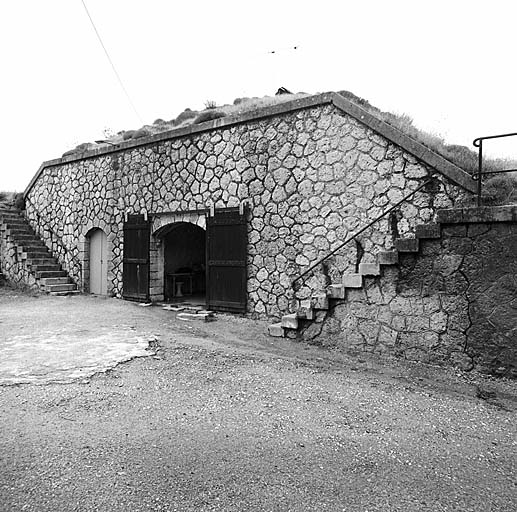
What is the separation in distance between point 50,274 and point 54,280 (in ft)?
1.35

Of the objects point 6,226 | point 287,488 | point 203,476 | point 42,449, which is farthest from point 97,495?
point 6,226

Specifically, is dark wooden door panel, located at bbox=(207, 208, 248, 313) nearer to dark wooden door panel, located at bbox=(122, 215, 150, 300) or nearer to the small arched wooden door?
dark wooden door panel, located at bbox=(122, 215, 150, 300)

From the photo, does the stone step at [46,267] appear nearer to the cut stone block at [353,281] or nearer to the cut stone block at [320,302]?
the cut stone block at [320,302]

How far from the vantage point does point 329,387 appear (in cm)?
487

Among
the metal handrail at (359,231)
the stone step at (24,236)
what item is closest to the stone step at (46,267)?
the stone step at (24,236)

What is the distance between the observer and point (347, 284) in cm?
630

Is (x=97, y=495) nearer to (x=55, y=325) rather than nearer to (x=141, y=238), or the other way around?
(x=55, y=325)

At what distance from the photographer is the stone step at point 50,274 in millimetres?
13195

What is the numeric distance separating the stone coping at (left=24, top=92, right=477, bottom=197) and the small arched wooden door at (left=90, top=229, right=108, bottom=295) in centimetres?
293

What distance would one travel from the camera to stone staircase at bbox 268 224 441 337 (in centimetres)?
570

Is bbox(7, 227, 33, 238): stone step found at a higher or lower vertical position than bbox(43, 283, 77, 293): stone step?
higher

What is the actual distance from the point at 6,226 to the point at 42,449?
45.4 ft

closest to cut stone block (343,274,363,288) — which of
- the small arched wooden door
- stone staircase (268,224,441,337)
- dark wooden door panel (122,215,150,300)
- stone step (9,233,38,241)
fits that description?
stone staircase (268,224,441,337)

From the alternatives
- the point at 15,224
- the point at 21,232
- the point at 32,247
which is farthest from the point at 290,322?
the point at 15,224
